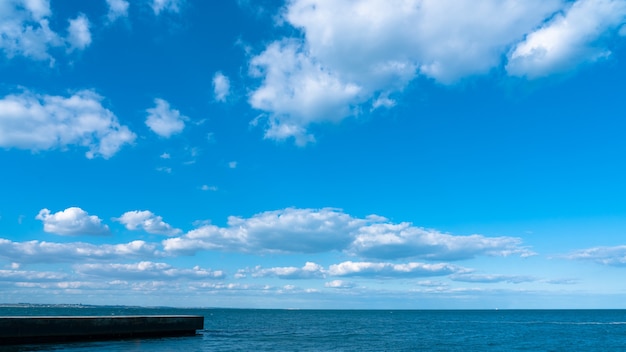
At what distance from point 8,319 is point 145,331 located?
1642 cm

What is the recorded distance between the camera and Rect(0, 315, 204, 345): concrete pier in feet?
153

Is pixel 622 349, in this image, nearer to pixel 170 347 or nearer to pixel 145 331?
pixel 170 347

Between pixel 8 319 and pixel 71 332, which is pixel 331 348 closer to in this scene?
pixel 71 332

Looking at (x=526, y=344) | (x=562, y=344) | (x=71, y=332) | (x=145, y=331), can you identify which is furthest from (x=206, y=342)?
(x=562, y=344)

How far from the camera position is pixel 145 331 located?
59719 millimetres

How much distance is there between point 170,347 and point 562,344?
51.4 metres

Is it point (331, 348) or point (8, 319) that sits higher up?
point (8, 319)

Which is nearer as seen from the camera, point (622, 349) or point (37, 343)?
point (37, 343)

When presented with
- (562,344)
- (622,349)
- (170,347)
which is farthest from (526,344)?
(170,347)

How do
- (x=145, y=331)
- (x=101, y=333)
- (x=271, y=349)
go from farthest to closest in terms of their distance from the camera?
1. (x=145, y=331)
2. (x=101, y=333)
3. (x=271, y=349)

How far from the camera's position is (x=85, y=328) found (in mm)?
53000

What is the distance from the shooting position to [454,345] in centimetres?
6128

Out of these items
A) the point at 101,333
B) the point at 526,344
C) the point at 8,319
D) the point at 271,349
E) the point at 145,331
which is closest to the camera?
the point at 8,319

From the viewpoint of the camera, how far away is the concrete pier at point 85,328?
46781 millimetres
